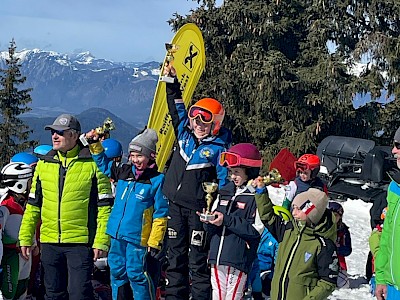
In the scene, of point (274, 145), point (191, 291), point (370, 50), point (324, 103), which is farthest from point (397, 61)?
point (191, 291)

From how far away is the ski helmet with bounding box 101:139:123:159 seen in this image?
711cm

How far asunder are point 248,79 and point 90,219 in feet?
47.8

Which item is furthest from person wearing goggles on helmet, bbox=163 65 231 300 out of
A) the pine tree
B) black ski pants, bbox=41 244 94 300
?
the pine tree

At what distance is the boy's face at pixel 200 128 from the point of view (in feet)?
16.8

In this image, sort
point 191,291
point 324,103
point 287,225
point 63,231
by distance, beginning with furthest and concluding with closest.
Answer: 1. point 324,103
2. point 191,291
3. point 63,231
4. point 287,225

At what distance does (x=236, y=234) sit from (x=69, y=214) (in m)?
1.43

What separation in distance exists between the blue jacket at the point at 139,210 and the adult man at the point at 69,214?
0.26 feet

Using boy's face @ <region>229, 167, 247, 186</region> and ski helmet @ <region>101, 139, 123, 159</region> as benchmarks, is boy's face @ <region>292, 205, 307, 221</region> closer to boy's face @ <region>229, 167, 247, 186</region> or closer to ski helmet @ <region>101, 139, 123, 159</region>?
boy's face @ <region>229, 167, 247, 186</region>

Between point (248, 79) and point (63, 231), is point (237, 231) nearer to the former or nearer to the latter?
point (63, 231)

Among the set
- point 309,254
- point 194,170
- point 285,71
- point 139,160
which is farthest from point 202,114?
point 285,71

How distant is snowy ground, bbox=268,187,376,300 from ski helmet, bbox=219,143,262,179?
2.65m

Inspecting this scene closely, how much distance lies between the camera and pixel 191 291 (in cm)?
516

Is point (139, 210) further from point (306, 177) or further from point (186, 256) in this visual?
point (306, 177)

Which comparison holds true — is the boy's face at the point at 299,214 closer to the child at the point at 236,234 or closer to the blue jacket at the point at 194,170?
the child at the point at 236,234
